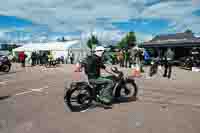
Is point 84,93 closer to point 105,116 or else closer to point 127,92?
point 105,116

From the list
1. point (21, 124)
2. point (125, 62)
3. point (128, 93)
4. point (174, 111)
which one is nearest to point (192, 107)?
point (174, 111)

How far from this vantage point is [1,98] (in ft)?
24.9

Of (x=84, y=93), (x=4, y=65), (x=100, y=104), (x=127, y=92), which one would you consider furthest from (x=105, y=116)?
(x=4, y=65)

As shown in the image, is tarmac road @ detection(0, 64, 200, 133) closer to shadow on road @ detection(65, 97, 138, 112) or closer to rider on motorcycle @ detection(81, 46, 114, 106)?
shadow on road @ detection(65, 97, 138, 112)

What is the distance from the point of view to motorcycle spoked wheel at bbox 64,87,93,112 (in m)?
5.83

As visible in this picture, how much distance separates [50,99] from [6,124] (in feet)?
7.93

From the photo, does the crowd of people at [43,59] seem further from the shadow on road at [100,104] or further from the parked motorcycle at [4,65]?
the shadow on road at [100,104]

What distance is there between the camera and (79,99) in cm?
608

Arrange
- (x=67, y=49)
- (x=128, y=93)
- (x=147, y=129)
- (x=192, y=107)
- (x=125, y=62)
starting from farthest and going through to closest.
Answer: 1. (x=67, y=49)
2. (x=125, y=62)
3. (x=128, y=93)
4. (x=192, y=107)
5. (x=147, y=129)

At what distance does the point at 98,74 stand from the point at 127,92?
1.55 metres

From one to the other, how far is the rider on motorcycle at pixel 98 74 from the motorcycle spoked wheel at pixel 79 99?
0.33 m

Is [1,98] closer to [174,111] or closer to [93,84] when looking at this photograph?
[93,84]

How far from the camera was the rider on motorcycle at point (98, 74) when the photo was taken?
19.5ft

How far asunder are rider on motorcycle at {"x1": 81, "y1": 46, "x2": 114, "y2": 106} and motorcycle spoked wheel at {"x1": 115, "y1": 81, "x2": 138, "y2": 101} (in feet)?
2.33
